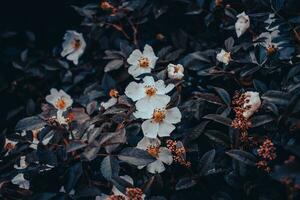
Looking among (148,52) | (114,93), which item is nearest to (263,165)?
(114,93)

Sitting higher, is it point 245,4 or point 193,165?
point 245,4

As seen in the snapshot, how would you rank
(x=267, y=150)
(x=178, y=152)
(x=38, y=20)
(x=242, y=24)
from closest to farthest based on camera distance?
(x=267, y=150) → (x=178, y=152) → (x=242, y=24) → (x=38, y=20)

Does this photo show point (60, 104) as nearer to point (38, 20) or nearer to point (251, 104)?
point (38, 20)

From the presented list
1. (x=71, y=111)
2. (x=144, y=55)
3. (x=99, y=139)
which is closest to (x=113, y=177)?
(x=99, y=139)

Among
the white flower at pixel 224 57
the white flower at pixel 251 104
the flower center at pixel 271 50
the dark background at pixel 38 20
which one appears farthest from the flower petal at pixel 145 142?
the dark background at pixel 38 20

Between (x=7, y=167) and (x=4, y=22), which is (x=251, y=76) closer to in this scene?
(x=7, y=167)

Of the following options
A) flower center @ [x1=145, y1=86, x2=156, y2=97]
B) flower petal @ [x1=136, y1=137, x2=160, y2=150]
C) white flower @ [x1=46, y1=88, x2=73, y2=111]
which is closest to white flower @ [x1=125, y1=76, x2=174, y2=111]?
flower center @ [x1=145, y1=86, x2=156, y2=97]
